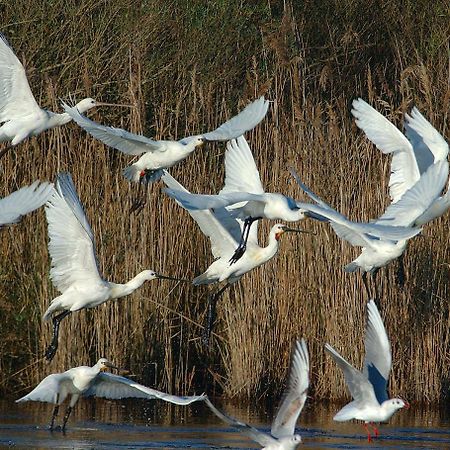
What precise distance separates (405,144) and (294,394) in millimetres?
4532

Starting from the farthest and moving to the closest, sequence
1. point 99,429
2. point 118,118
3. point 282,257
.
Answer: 1. point 118,118
2. point 282,257
3. point 99,429

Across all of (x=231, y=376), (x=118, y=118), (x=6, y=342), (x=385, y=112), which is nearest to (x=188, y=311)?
(x=231, y=376)

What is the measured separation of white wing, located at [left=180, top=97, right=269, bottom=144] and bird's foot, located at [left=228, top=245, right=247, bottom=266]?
3.01ft

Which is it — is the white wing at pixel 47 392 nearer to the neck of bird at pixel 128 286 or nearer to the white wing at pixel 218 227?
the neck of bird at pixel 128 286

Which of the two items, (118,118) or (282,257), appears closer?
(282,257)

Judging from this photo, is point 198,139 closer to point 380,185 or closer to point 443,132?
point 380,185

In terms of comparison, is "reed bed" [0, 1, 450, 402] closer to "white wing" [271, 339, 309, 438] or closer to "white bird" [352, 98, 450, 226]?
"white bird" [352, 98, 450, 226]

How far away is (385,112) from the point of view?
15992 mm

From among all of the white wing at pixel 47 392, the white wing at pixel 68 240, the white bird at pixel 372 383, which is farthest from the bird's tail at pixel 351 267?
the white wing at pixel 47 392

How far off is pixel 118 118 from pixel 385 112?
3181 mm

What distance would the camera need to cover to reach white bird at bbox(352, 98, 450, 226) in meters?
12.1

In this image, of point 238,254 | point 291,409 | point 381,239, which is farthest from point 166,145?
point 291,409

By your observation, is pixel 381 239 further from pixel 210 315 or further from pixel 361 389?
pixel 210 315

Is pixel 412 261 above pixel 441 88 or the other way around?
the other way around
